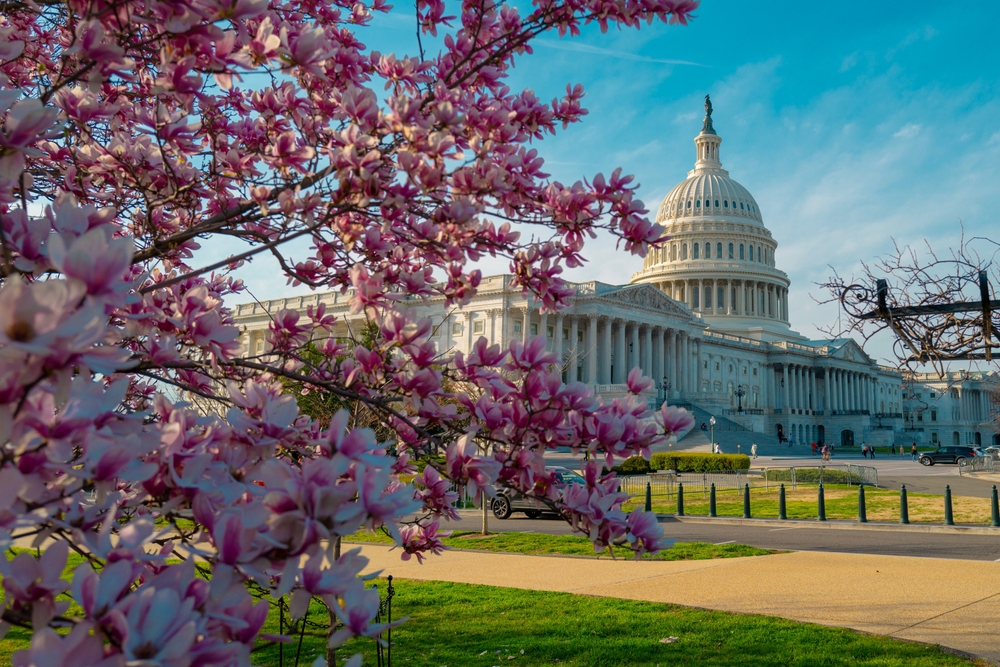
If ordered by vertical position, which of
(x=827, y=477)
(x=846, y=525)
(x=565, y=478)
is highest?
(x=565, y=478)

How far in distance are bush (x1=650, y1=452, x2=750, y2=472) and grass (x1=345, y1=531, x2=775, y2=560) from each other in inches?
1130

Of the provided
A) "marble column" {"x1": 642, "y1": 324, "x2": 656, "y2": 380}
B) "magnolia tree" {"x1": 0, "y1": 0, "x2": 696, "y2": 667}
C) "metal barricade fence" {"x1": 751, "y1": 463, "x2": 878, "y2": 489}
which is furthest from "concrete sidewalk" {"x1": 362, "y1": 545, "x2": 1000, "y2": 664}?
"marble column" {"x1": 642, "y1": 324, "x2": 656, "y2": 380}

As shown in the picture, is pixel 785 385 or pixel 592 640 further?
pixel 785 385

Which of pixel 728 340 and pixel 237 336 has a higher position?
pixel 728 340

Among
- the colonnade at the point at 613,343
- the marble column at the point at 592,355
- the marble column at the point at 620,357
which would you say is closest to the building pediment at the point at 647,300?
the colonnade at the point at 613,343

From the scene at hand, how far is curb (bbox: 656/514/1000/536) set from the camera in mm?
18594

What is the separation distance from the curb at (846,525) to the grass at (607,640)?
12.1 meters

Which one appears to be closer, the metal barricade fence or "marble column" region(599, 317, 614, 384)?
the metal barricade fence

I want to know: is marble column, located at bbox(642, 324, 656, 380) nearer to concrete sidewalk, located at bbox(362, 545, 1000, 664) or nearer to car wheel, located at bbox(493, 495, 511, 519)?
car wheel, located at bbox(493, 495, 511, 519)

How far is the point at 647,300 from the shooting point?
8994cm

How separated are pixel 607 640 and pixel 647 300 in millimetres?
83633

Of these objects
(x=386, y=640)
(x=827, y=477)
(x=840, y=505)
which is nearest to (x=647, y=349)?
(x=827, y=477)

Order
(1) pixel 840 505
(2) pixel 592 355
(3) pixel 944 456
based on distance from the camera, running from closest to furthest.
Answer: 1. (1) pixel 840 505
2. (3) pixel 944 456
3. (2) pixel 592 355

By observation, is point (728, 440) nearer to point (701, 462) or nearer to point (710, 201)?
point (701, 462)
